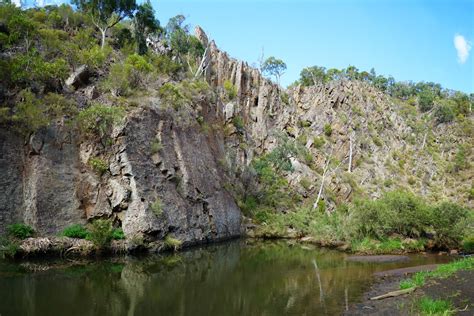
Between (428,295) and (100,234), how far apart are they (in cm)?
2097

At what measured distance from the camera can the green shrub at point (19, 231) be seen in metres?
26.5

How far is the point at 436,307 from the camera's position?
1505 cm

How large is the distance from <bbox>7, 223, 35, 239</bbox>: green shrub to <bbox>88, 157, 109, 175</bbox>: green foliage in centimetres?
763

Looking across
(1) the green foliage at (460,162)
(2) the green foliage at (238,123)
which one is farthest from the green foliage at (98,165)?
(1) the green foliage at (460,162)

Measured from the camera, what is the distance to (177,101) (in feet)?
150

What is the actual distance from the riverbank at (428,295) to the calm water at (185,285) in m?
1.01

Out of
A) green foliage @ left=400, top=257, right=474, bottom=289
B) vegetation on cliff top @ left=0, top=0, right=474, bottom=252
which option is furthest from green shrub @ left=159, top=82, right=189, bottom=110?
green foliage @ left=400, top=257, right=474, bottom=289

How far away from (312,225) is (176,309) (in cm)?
3266

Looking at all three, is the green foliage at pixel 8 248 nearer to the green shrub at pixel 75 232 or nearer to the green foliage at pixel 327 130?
the green shrub at pixel 75 232

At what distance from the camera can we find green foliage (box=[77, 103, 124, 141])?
111ft

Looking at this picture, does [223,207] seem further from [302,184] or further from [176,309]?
[176,309]

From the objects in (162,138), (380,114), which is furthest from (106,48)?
(380,114)

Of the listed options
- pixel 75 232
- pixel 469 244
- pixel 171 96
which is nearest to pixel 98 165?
pixel 75 232

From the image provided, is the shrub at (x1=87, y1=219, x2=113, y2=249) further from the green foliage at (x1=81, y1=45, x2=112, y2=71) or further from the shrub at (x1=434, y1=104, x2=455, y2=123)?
the shrub at (x1=434, y1=104, x2=455, y2=123)
